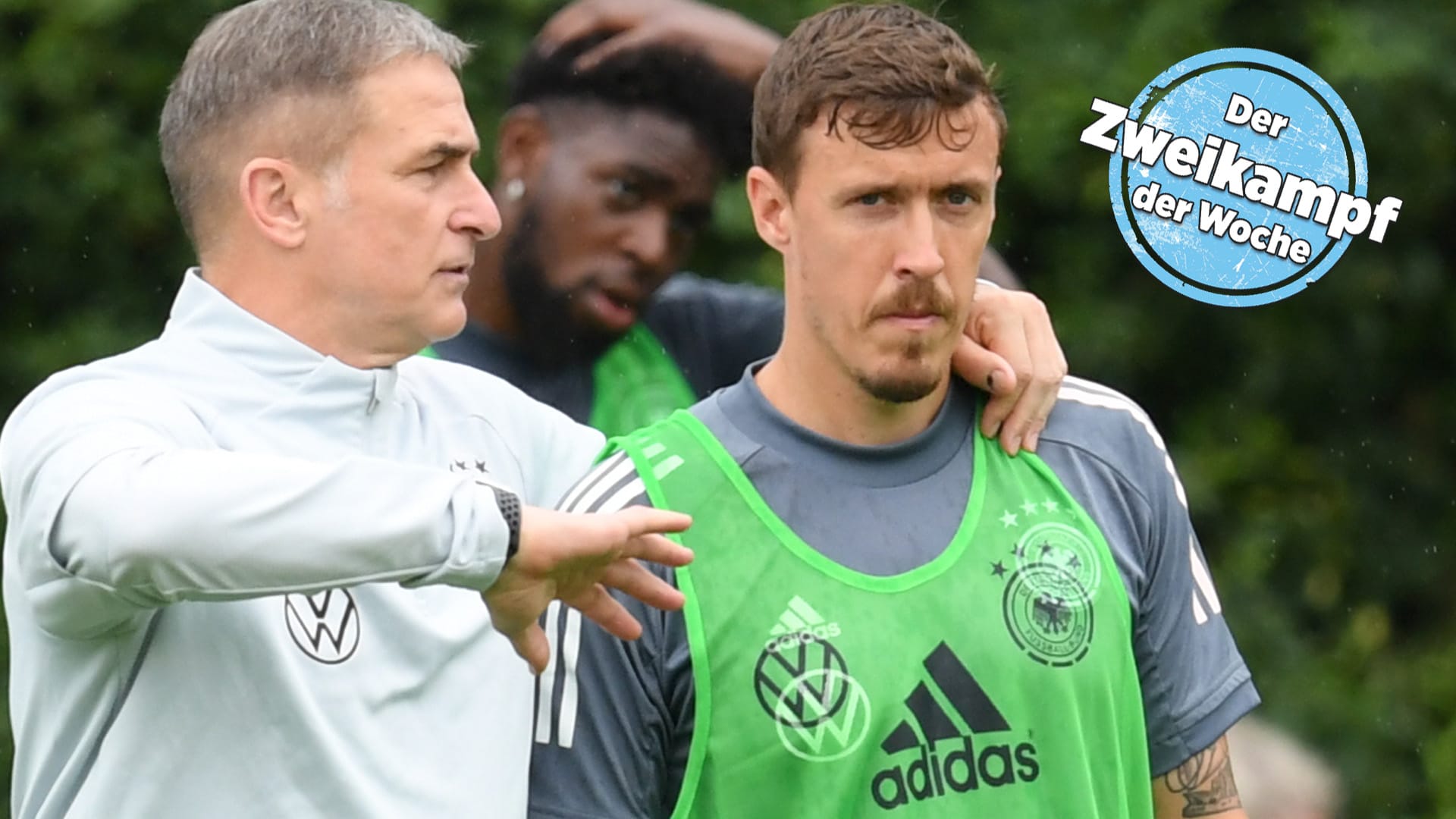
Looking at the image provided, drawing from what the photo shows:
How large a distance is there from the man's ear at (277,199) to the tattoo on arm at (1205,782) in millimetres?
1293

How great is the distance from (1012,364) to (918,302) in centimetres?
22

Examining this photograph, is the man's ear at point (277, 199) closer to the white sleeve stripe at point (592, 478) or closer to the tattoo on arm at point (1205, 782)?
the white sleeve stripe at point (592, 478)

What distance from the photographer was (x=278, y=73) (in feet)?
9.01

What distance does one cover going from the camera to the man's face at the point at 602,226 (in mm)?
3762

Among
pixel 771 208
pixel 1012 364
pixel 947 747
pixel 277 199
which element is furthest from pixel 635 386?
pixel 947 747

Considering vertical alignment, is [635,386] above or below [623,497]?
below

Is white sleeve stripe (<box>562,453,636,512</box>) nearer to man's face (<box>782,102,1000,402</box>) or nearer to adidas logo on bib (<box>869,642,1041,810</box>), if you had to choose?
man's face (<box>782,102,1000,402</box>)

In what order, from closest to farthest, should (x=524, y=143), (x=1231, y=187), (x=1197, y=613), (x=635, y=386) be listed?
(x=1197, y=613) < (x=1231, y=187) < (x=635, y=386) < (x=524, y=143)

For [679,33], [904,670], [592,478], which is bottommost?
[904,670]

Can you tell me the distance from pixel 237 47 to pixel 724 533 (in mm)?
860

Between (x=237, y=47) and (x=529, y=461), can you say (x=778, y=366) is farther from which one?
(x=237, y=47)

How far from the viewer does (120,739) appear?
2.38 m

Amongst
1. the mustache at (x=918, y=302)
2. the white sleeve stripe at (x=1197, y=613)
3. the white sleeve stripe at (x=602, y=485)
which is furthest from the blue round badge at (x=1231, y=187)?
the white sleeve stripe at (x=602, y=485)

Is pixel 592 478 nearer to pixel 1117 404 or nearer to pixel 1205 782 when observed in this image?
pixel 1117 404
